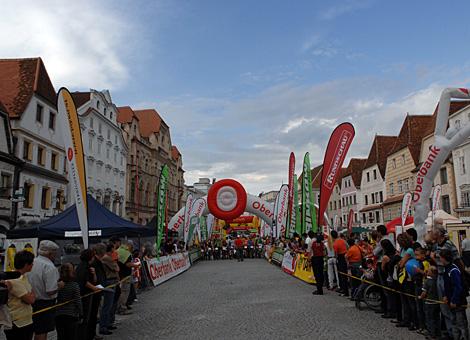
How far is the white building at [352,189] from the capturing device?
53594 millimetres

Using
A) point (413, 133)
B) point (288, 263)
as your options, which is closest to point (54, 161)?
point (288, 263)

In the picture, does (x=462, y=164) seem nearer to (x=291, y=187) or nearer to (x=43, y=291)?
(x=291, y=187)

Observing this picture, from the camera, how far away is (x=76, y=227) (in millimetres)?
13602

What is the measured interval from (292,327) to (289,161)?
1523 centimetres

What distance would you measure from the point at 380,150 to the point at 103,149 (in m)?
30.6

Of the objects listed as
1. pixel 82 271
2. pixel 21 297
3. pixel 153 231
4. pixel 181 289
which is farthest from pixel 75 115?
pixel 153 231

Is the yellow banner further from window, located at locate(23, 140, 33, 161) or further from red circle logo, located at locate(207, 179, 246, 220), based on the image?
window, located at locate(23, 140, 33, 161)

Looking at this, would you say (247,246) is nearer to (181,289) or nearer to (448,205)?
(448,205)

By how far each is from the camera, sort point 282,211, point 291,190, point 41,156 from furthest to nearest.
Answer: point 41,156 < point 282,211 < point 291,190

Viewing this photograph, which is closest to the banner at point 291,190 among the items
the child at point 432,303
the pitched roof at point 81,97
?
the child at point 432,303

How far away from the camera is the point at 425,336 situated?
6941 millimetres

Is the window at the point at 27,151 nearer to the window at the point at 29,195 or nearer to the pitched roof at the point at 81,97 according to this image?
the window at the point at 29,195

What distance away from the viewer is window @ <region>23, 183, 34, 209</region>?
2595 cm

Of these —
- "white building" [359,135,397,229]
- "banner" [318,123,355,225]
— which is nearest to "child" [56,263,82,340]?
"banner" [318,123,355,225]
